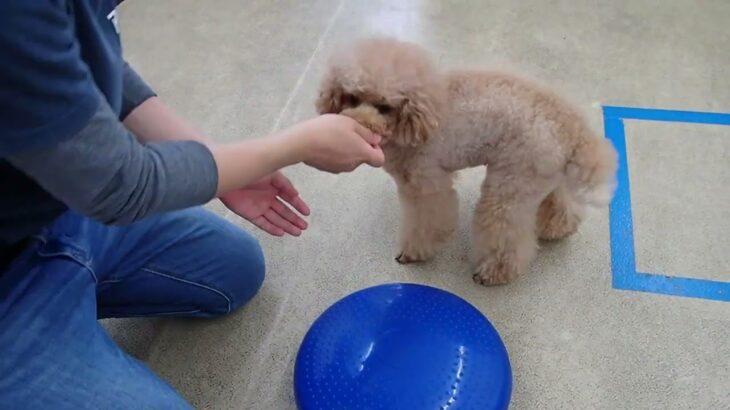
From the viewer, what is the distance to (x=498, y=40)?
1.93 meters

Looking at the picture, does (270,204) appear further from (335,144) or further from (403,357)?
(403,357)

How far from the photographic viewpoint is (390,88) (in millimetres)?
1076

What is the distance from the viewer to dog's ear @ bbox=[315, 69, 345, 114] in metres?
1.12

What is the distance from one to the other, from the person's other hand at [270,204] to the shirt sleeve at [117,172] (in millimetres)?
278

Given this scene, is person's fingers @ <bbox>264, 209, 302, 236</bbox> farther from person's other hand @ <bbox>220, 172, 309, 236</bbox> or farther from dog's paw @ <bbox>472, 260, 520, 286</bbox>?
dog's paw @ <bbox>472, 260, 520, 286</bbox>

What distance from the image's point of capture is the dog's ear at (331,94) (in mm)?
1124

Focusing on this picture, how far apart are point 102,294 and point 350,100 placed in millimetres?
563

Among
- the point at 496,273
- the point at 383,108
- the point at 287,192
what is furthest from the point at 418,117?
the point at 496,273

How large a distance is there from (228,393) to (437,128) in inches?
24.7

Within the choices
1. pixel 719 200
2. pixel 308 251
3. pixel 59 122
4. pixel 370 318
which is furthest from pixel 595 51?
pixel 59 122

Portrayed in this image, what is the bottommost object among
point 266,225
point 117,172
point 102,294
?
point 102,294

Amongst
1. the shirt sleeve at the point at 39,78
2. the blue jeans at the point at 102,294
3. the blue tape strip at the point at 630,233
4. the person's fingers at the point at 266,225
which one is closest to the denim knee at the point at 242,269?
the blue jeans at the point at 102,294

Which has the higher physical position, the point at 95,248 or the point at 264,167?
the point at 264,167

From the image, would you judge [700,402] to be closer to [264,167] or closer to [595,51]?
[264,167]
